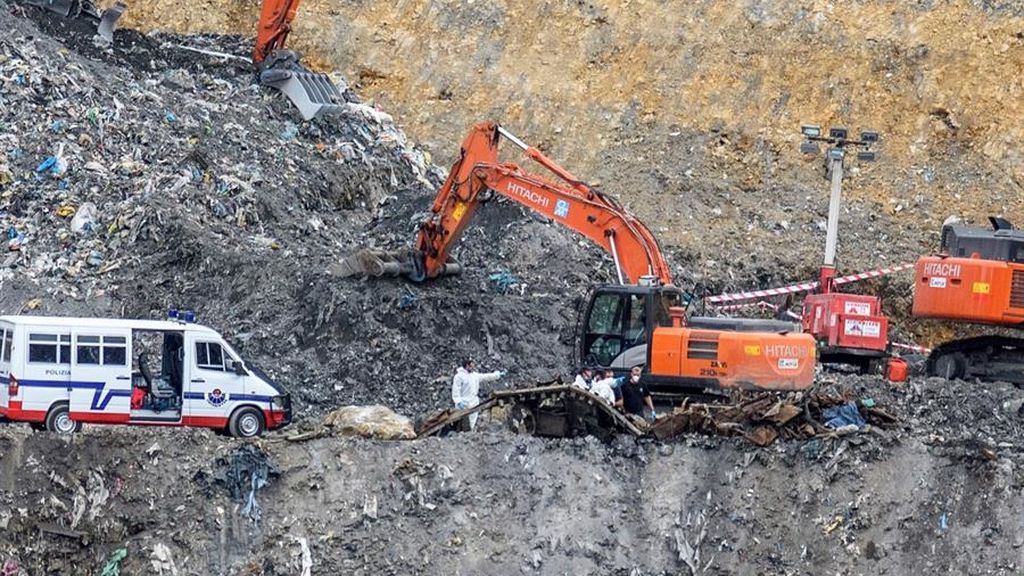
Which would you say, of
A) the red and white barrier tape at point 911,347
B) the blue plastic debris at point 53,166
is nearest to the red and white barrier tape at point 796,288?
the red and white barrier tape at point 911,347

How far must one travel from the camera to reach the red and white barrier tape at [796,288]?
27.9 metres

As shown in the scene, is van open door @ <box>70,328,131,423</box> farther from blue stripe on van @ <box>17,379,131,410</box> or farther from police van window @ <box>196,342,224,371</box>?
police van window @ <box>196,342,224,371</box>

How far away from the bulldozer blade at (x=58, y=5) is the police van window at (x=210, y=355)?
13890 millimetres

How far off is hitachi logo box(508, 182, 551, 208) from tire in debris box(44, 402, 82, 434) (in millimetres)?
6527

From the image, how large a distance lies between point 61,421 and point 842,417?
7166 millimetres

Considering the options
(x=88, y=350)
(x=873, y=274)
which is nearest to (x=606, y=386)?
(x=88, y=350)

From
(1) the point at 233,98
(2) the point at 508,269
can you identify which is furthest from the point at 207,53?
(2) the point at 508,269

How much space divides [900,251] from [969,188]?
1.98 metres

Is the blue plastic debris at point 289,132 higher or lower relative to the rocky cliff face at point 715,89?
lower

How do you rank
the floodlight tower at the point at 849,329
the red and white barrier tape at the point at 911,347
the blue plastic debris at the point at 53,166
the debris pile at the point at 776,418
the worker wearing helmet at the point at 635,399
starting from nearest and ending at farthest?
the debris pile at the point at 776,418, the worker wearing helmet at the point at 635,399, the floodlight tower at the point at 849,329, the blue plastic debris at the point at 53,166, the red and white barrier tape at the point at 911,347

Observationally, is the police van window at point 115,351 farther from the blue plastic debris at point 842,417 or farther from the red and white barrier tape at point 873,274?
the red and white barrier tape at point 873,274

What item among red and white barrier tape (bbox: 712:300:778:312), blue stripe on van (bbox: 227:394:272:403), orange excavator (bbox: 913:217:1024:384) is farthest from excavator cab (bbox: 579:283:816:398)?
red and white barrier tape (bbox: 712:300:778:312)

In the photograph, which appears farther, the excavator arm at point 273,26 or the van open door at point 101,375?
the excavator arm at point 273,26

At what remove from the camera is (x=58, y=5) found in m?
31.7
